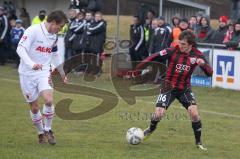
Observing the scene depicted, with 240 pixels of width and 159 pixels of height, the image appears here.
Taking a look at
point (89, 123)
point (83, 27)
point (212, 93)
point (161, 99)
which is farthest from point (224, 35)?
point (161, 99)

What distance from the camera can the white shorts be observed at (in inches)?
421

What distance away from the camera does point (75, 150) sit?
1042 centimetres

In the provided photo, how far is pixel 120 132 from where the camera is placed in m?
12.5

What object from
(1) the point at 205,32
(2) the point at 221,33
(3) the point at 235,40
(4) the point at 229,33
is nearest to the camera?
(3) the point at 235,40

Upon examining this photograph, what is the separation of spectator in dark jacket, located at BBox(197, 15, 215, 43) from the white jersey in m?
10.2

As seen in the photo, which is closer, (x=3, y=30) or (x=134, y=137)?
(x=134, y=137)

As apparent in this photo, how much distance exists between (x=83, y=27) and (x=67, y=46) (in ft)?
3.35

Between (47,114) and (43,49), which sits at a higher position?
(43,49)

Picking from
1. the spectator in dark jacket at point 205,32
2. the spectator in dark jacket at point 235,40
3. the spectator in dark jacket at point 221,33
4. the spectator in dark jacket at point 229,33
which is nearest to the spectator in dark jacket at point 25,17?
the spectator in dark jacket at point 205,32

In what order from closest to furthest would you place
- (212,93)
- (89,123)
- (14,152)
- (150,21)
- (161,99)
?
(14,152)
(161,99)
(89,123)
(212,93)
(150,21)

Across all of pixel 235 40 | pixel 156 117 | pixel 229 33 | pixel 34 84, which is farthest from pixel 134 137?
pixel 229 33

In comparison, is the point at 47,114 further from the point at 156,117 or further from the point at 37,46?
the point at 156,117

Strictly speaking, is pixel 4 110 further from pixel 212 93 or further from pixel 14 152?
pixel 212 93

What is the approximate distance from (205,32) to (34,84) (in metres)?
10.9
